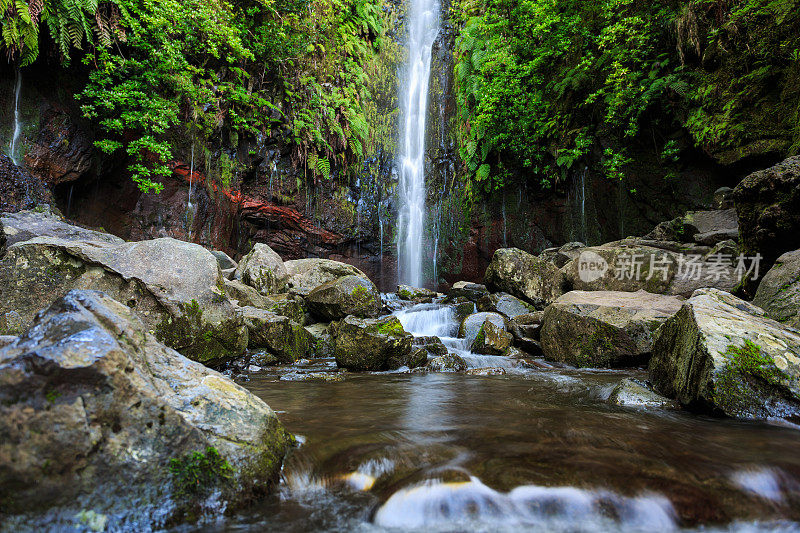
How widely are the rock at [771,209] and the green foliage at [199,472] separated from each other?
7.36 meters

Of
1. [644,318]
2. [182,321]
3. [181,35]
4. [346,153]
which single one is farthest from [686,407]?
[346,153]

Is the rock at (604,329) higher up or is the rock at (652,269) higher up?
the rock at (652,269)

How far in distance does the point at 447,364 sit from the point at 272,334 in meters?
2.95

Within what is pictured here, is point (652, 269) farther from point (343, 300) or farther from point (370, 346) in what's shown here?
point (343, 300)

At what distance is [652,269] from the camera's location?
310 inches

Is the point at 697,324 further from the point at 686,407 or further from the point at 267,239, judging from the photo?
the point at 267,239

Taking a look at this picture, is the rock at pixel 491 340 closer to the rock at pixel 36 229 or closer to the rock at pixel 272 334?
the rock at pixel 272 334

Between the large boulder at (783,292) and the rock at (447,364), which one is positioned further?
the rock at (447,364)

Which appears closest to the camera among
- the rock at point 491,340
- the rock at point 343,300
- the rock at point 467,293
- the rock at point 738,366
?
the rock at point 738,366

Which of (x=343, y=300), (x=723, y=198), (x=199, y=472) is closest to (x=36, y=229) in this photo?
(x=343, y=300)

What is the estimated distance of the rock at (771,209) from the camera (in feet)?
17.1

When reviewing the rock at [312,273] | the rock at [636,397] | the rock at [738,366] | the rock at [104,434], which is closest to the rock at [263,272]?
the rock at [312,273]

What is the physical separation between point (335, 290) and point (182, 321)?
372cm

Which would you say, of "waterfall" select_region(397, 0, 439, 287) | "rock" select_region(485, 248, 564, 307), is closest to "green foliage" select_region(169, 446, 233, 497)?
"rock" select_region(485, 248, 564, 307)
